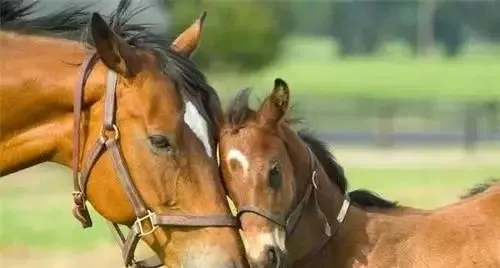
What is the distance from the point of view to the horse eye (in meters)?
4.03

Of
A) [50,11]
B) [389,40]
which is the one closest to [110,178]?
[50,11]

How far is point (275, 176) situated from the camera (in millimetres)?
5102

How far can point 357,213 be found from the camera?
18.4 ft

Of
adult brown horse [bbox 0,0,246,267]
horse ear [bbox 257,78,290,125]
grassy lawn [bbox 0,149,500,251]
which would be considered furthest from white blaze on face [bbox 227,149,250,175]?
grassy lawn [bbox 0,149,500,251]

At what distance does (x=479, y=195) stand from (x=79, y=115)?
96.3 inches

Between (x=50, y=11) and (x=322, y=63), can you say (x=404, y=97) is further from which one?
(x=50, y=11)

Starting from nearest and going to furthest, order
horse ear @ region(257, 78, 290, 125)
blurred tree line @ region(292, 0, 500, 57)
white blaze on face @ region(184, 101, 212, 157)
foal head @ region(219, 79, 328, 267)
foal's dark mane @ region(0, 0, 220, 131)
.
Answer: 1. white blaze on face @ region(184, 101, 212, 157)
2. foal's dark mane @ region(0, 0, 220, 131)
3. foal head @ region(219, 79, 328, 267)
4. horse ear @ region(257, 78, 290, 125)
5. blurred tree line @ region(292, 0, 500, 57)

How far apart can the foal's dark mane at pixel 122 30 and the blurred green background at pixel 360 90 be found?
2.83 ft

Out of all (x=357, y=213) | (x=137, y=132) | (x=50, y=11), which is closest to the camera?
(x=137, y=132)

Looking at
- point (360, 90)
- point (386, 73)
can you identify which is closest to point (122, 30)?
point (360, 90)

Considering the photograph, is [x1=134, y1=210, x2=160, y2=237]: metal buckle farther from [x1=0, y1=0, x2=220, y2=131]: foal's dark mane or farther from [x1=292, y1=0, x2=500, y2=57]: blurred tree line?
[x1=292, y1=0, x2=500, y2=57]: blurred tree line

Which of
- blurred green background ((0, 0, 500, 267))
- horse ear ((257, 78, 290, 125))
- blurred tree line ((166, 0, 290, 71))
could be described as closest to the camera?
horse ear ((257, 78, 290, 125))

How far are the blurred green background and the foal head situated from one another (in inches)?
9.5

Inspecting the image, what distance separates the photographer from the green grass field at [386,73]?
3753cm
